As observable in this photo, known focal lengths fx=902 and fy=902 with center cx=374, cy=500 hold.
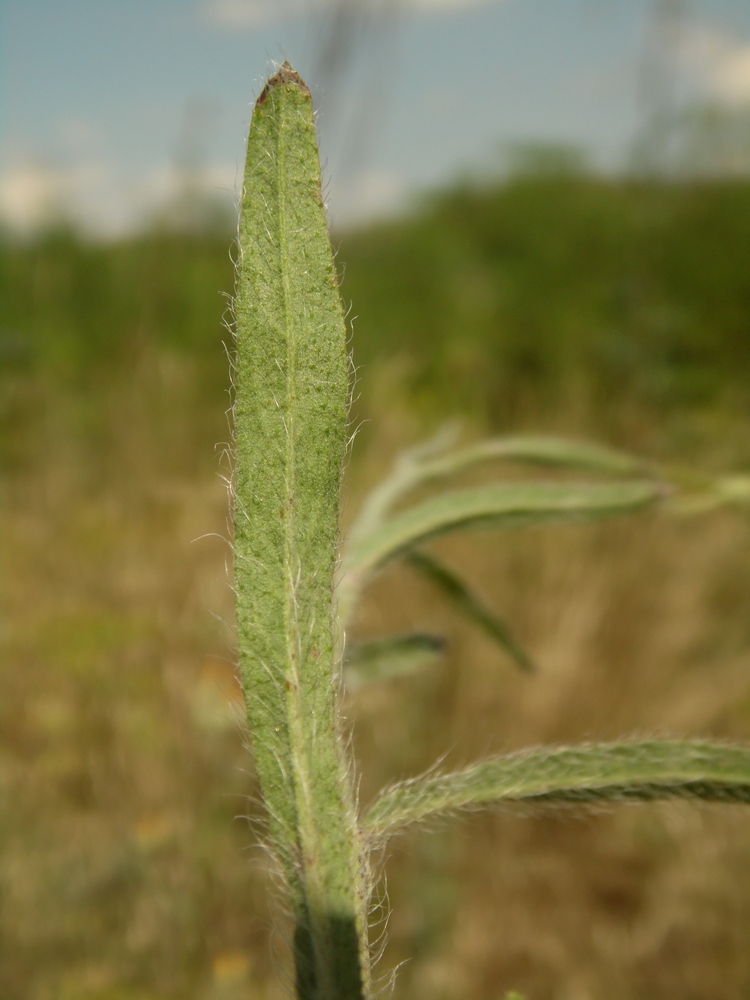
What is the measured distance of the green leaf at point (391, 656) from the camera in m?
0.75

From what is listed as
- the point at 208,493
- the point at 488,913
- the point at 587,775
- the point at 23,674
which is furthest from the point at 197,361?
the point at 587,775

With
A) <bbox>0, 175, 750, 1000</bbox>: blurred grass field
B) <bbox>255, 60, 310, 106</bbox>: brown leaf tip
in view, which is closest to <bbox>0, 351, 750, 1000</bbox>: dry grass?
<bbox>0, 175, 750, 1000</bbox>: blurred grass field

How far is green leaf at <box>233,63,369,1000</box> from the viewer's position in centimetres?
36

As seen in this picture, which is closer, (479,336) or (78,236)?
(78,236)

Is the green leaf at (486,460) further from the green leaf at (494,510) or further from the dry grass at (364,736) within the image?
the dry grass at (364,736)

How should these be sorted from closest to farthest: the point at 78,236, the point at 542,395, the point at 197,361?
the point at 197,361 → the point at 542,395 → the point at 78,236

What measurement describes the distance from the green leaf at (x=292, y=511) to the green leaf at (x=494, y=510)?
0.24 m

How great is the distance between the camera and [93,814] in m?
1.93

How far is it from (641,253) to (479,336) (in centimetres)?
136

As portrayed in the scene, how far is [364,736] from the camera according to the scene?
7.17ft

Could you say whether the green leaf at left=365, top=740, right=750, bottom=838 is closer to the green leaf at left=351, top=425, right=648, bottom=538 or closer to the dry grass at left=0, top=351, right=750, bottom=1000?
the green leaf at left=351, top=425, right=648, bottom=538

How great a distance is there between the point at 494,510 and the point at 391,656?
0.56 ft

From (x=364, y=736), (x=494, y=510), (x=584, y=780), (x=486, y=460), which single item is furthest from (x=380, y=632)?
(x=584, y=780)

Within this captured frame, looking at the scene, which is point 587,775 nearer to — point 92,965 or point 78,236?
point 92,965
